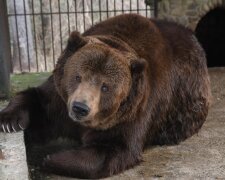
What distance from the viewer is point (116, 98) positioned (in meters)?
3.79

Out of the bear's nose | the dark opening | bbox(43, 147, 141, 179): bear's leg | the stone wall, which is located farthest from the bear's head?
the dark opening

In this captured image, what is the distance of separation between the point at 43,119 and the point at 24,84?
2.43m

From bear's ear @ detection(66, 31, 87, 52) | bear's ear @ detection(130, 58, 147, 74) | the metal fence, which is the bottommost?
the metal fence

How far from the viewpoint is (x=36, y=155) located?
436cm

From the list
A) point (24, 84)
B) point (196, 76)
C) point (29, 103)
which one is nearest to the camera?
point (29, 103)

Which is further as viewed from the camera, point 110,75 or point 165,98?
point 165,98

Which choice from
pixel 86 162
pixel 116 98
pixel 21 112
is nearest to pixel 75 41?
pixel 116 98

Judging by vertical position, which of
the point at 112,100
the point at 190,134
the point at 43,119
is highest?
the point at 112,100

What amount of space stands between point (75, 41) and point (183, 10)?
14.7 ft

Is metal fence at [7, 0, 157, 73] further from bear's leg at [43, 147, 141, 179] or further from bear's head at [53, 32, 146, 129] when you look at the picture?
bear's leg at [43, 147, 141, 179]

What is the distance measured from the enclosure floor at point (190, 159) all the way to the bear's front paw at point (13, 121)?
51 cm

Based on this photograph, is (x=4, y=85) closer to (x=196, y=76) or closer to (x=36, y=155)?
(x=36, y=155)

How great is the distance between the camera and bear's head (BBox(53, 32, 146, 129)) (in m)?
3.66

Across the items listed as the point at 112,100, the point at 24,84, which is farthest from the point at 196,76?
the point at 24,84
